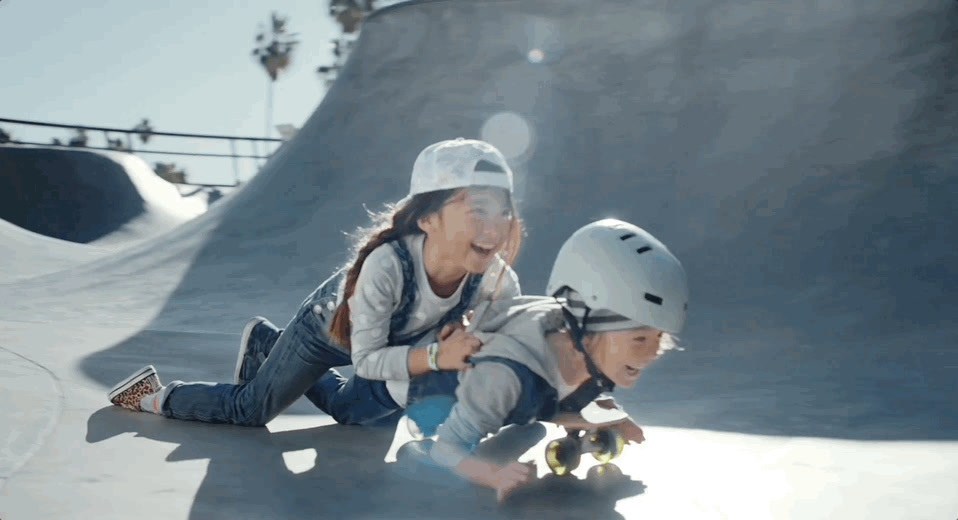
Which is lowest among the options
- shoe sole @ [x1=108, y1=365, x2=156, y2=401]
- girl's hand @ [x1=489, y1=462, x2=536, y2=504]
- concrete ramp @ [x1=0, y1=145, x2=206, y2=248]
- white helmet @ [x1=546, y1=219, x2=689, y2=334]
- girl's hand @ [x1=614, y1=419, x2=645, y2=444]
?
girl's hand @ [x1=489, y1=462, x2=536, y2=504]

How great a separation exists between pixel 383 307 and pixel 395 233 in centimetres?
32

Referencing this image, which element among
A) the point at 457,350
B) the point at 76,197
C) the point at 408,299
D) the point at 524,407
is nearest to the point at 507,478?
the point at 524,407

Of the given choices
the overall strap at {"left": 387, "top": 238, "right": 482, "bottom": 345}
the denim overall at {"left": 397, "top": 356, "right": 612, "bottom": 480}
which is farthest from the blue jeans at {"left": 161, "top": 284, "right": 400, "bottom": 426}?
the denim overall at {"left": 397, "top": 356, "right": 612, "bottom": 480}

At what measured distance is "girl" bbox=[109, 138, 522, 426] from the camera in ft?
11.9

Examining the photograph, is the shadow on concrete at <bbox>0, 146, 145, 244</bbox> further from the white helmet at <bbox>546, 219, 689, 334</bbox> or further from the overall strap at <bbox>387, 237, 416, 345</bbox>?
the white helmet at <bbox>546, 219, 689, 334</bbox>

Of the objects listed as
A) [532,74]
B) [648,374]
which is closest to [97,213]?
[532,74]

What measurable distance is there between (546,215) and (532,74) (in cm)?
233

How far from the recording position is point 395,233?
381 centimetres

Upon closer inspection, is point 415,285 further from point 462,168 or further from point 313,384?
point 313,384

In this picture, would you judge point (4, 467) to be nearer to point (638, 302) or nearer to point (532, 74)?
point (638, 302)

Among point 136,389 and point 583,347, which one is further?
point 136,389

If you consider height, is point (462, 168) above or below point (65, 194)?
below

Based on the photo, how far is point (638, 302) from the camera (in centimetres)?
332

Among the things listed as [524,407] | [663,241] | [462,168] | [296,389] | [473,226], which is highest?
[663,241]
